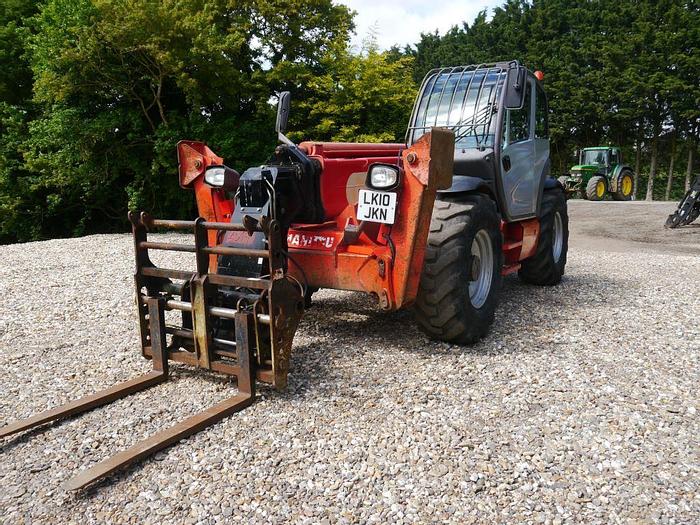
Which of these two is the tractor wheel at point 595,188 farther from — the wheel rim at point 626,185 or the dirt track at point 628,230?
the dirt track at point 628,230

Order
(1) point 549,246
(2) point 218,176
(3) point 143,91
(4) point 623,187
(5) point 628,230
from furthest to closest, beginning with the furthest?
(4) point 623,187 < (5) point 628,230 < (3) point 143,91 < (1) point 549,246 < (2) point 218,176

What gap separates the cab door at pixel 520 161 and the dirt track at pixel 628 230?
24.3ft

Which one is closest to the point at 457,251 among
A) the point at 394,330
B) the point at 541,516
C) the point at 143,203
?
the point at 394,330

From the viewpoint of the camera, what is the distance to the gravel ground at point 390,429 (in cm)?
254

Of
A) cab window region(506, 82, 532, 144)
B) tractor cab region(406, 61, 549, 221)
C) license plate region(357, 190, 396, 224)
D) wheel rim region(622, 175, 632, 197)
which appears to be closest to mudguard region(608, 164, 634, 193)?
wheel rim region(622, 175, 632, 197)

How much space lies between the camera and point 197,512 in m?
2.49

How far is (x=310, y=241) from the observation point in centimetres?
453

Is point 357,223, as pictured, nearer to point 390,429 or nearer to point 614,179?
point 390,429

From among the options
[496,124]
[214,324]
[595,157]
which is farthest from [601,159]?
[214,324]

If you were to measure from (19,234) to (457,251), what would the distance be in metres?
17.8

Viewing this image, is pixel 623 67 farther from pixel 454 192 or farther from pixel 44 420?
pixel 44 420

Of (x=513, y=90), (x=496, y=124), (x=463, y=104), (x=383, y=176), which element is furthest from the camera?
(x=463, y=104)

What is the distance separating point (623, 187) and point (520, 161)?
2371 centimetres

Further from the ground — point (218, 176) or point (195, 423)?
point (218, 176)
